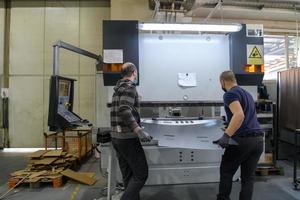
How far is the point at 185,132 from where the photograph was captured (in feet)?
10.3

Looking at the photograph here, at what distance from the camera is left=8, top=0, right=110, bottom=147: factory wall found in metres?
7.04

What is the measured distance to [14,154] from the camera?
650 centimetres

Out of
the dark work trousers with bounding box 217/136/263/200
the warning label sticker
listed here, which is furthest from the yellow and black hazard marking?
the dark work trousers with bounding box 217/136/263/200

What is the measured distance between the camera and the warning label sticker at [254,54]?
3.21 metres

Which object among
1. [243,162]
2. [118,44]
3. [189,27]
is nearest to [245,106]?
[243,162]

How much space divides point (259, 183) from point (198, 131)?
161 cm

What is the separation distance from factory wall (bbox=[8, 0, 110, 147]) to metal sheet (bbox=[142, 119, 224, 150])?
4219mm

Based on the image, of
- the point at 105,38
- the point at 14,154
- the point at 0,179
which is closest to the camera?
the point at 105,38

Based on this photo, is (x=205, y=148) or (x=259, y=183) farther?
(x=259, y=183)

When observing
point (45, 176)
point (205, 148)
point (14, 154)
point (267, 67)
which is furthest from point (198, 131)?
point (14, 154)

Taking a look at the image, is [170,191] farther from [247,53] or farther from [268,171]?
[247,53]

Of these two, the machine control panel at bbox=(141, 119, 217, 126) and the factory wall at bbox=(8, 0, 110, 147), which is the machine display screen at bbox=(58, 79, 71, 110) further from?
the factory wall at bbox=(8, 0, 110, 147)

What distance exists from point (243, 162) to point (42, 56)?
6.09 metres

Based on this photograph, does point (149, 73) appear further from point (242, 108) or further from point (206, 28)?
point (242, 108)
